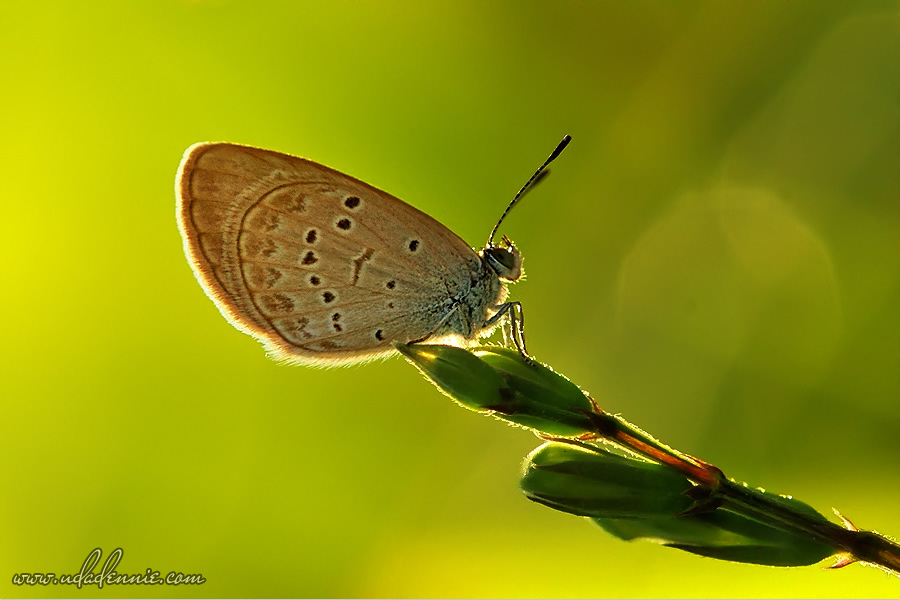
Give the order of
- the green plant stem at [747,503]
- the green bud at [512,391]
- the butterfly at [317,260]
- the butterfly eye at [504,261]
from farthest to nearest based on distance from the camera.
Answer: the butterfly eye at [504,261] < the butterfly at [317,260] < the green bud at [512,391] < the green plant stem at [747,503]

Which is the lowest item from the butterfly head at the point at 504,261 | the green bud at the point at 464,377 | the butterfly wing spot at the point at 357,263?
the green bud at the point at 464,377

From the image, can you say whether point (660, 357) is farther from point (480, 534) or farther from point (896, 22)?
point (896, 22)

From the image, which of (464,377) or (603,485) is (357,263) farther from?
(603,485)

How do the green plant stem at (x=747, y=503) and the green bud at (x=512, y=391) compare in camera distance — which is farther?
the green bud at (x=512, y=391)

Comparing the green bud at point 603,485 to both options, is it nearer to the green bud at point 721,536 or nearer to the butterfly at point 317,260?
the green bud at point 721,536

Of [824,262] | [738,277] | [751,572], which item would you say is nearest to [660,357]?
[738,277]

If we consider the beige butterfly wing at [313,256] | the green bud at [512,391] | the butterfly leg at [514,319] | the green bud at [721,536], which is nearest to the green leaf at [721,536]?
the green bud at [721,536]

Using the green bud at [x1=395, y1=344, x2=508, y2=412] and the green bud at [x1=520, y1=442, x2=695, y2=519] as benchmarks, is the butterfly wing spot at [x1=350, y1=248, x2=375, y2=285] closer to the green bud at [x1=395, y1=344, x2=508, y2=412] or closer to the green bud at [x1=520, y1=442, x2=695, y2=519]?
the green bud at [x1=395, y1=344, x2=508, y2=412]
